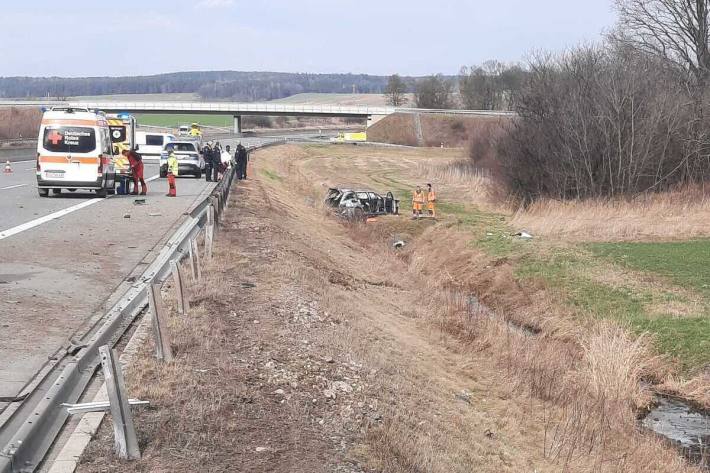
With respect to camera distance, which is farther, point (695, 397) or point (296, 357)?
point (695, 397)

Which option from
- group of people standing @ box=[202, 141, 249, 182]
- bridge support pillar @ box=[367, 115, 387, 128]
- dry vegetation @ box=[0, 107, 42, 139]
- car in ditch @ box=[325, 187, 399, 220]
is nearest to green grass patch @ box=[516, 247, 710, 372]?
car in ditch @ box=[325, 187, 399, 220]

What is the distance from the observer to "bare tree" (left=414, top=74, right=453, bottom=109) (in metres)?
150

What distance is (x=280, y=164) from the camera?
190ft

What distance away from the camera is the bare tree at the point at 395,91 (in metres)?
171

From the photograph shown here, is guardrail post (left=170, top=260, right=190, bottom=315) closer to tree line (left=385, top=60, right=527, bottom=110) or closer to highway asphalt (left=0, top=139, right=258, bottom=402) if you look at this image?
highway asphalt (left=0, top=139, right=258, bottom=402)

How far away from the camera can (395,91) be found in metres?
171

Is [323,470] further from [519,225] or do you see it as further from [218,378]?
[519,225]

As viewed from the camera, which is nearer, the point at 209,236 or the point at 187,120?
the point at 209,236

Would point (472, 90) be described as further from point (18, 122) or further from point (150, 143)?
point (150, 143)

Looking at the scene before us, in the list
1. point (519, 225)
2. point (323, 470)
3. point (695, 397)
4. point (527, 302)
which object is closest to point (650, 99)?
point (519, 225)

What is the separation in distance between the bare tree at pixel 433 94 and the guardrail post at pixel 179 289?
141653mm

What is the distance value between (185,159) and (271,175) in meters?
9.98

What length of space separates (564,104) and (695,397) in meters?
26.8

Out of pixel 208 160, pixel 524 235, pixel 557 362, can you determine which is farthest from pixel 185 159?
pixel 557 362
